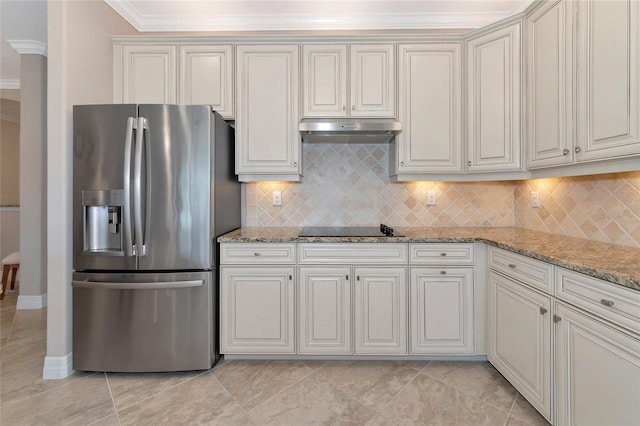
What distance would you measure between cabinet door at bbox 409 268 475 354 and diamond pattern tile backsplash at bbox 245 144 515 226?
2.39 ft

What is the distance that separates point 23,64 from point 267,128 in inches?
120

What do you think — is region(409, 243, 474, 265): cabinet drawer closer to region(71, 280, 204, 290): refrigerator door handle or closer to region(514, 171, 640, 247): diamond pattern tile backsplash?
region(514, 171, 640, 247): diamond pattern tile backsplash

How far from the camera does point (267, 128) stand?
2.42 metres

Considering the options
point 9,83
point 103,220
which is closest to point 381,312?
point 103,220

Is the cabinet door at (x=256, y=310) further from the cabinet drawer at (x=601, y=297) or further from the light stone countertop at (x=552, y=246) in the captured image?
the cabinet drawer at (x=601, y=297)

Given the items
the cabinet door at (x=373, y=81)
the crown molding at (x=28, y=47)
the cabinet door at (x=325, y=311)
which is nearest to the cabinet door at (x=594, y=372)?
the cabinet door at (x=325, y=311)

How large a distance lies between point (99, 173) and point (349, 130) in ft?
5.70

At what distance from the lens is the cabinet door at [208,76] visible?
8.00 ft

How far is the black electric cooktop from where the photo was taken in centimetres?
226

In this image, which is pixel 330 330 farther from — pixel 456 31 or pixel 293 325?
pixel 456 31

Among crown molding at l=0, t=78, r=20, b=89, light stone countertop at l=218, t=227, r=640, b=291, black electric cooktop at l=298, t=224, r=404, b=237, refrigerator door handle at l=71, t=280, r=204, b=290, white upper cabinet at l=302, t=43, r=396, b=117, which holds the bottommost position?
refrigerator door handle at l=71, t=280, r=204, b=290

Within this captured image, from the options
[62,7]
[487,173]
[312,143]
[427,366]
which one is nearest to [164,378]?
[427,366]

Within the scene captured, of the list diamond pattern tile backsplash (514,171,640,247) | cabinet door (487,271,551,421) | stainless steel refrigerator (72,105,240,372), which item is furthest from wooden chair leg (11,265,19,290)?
diamond pattern tile backsplash (514,171,640,247)

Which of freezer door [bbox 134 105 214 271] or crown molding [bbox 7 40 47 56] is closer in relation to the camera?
freezer door [bbox 134 105 214 271]
